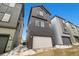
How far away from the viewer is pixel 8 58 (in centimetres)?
243

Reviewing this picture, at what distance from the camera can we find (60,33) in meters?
4.86

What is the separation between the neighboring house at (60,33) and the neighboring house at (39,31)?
0.65 meters

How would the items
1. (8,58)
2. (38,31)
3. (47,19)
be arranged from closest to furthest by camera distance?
1. (8,58)
2. (38,31)
3. (47,19)

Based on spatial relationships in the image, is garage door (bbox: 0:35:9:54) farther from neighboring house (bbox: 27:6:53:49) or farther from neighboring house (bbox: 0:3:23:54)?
neighboring house (bbox: 27:6:53:49)

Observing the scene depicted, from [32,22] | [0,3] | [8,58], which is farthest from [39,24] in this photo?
[8,58]

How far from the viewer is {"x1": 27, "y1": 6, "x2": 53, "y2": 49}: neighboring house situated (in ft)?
12.8

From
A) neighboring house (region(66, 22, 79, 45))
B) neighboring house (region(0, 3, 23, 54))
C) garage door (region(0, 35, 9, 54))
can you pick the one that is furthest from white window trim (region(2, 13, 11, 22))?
neighboring house (region(66, 22, 79, 45))

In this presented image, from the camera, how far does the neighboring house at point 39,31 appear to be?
3900 mm

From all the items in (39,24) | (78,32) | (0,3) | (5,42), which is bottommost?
(5,42)

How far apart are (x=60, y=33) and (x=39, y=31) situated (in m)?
1.53

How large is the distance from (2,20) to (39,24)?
6.59ft

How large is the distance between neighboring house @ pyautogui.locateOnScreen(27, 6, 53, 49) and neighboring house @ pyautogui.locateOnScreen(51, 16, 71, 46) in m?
0.65

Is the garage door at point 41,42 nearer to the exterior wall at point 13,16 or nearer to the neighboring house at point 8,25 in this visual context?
the neighboring house at point 8,25

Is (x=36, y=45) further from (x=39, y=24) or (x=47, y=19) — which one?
(x=47, y=19)
